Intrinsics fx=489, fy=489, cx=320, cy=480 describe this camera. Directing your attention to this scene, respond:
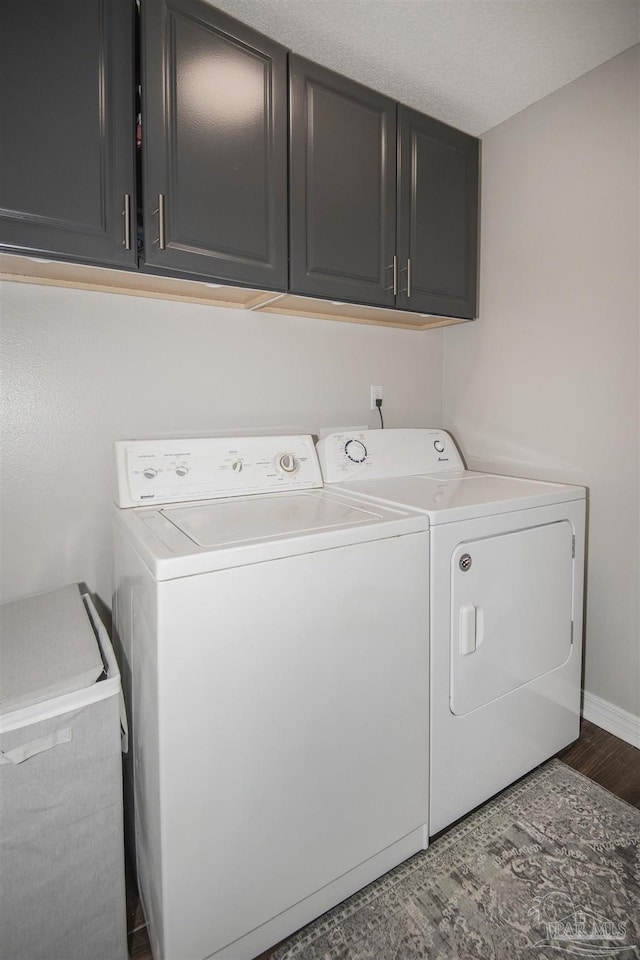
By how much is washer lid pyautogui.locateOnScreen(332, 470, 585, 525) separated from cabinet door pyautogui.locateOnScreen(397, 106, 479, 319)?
2.22 ft

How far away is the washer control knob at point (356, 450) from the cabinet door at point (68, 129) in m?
0.95

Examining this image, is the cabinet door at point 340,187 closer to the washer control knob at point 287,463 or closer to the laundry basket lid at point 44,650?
the washer control knob at point 287,463

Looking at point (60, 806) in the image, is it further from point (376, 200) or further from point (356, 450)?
point (376, 200)

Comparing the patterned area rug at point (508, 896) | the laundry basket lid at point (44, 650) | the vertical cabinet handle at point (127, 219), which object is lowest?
the patterned area rug at point (508, 896)

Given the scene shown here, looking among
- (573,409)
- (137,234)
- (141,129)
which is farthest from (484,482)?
(141,129)

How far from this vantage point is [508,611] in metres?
1.47

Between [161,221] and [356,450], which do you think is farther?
[356,450]

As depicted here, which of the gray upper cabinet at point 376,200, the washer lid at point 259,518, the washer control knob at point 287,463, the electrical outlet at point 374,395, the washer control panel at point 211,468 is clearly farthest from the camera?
the electrical outlet at point 374,395

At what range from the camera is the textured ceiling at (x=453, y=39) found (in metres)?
1.45

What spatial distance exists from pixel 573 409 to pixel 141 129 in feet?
5.53

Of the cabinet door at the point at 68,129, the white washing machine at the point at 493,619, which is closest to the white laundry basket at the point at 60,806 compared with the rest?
the white washing machine at the point at 493,619

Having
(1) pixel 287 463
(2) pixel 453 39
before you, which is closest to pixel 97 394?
(1) pixel 287 463

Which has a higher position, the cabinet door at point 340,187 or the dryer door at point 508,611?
the cabinet door at point 340,187

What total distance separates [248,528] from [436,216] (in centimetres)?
150
